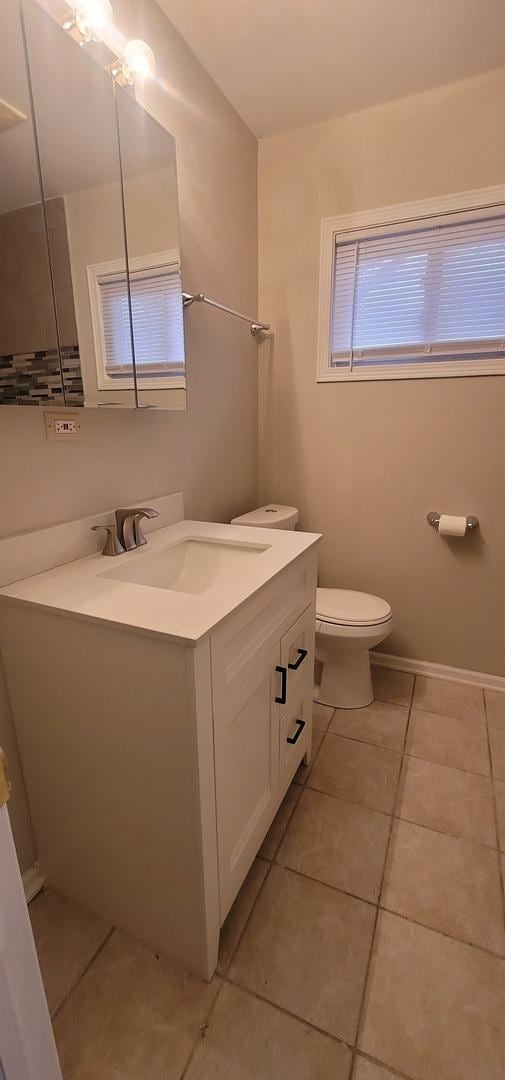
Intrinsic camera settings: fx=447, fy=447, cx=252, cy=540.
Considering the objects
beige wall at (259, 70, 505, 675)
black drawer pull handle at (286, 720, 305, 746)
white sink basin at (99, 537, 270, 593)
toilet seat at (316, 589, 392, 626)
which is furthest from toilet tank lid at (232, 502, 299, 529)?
black drawer pull handle at (286, 720, 305, 746)

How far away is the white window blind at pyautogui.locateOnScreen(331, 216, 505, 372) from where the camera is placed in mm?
1705

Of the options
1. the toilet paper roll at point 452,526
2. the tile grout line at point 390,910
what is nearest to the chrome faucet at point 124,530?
the tile grout line at point 390,910

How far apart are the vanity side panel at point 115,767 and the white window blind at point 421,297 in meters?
1.65

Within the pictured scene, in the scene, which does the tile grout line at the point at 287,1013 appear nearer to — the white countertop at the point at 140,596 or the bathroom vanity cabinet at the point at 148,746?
the bathroom vanity cabinet at the point at 148,746

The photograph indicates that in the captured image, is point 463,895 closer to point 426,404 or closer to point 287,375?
point 426,404

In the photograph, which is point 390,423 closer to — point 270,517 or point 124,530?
point 270,517

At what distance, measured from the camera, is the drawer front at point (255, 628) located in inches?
33.3

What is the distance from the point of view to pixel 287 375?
2.09 meters

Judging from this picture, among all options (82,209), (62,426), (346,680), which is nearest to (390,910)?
(346,680)

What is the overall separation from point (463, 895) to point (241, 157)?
2.62 metres

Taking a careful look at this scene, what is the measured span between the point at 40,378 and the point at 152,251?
56cm

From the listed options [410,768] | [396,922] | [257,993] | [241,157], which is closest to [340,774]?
[410,768]

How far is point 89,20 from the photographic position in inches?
39.3

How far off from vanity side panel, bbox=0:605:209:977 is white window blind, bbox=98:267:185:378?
0.71 metres
